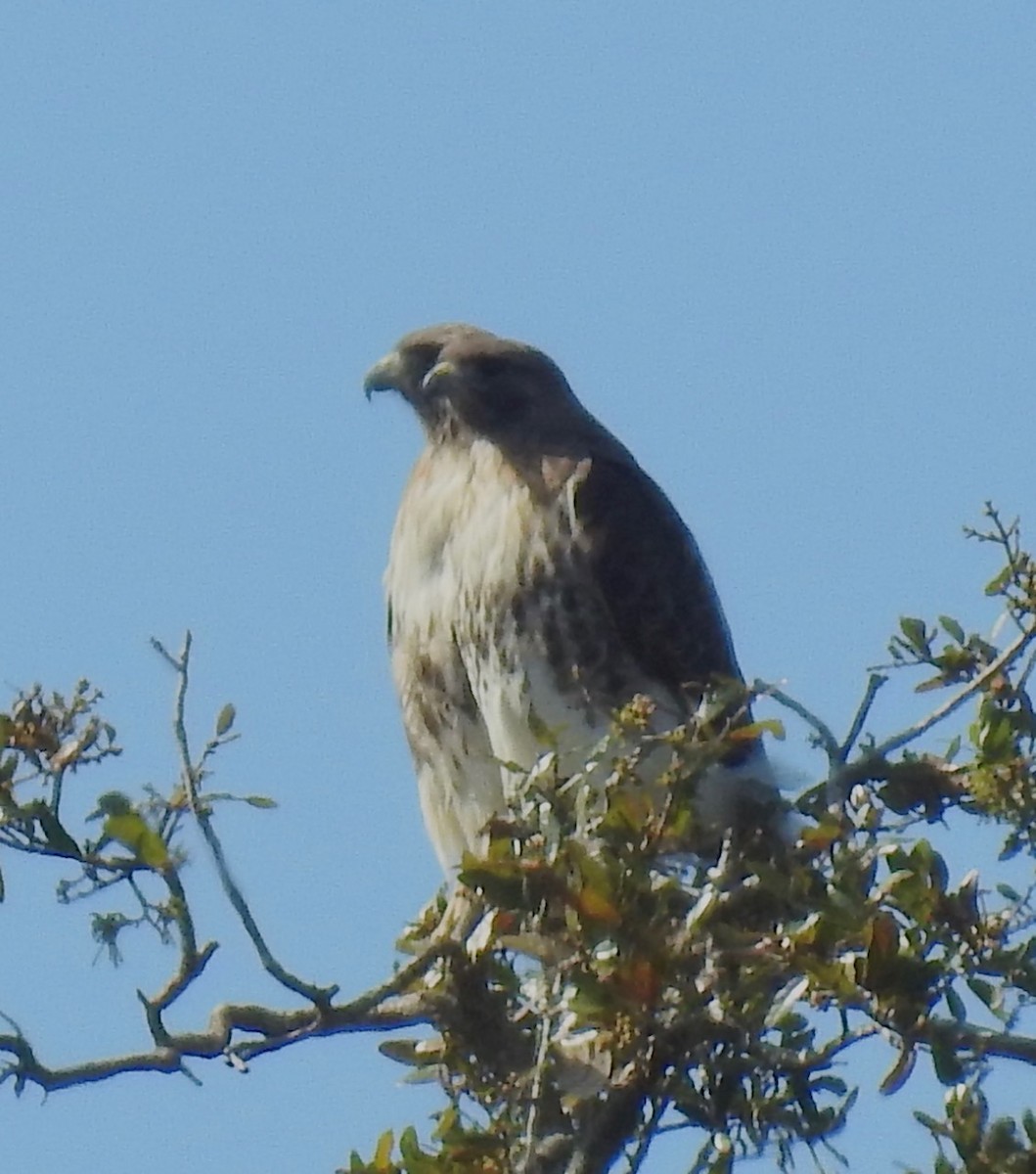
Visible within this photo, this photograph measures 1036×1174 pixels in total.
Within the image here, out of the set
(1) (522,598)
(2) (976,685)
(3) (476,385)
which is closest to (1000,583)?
(2) (976,685)

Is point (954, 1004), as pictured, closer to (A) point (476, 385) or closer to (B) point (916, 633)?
(B) point (916, 633)

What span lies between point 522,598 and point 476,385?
1039mm

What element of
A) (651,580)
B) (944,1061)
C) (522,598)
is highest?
(651,580)

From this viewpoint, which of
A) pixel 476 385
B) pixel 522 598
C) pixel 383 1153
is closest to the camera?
pixel 383 1153

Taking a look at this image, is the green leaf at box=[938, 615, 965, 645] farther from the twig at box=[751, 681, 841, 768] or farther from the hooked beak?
the hooked beak

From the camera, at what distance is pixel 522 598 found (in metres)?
6.57

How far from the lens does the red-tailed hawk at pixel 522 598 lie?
6.48 meters

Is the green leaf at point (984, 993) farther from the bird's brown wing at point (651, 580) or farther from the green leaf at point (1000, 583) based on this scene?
the bird's brown wing at point (651, 580)

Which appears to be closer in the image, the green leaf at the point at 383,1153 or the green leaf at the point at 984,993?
the green leaf at the point at 984,993

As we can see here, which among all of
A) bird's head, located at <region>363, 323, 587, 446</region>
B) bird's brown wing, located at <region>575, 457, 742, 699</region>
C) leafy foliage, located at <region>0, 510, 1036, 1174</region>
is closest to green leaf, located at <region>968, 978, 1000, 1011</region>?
leafy foliage, located at <region>0, 510, 1036, 1174</region>

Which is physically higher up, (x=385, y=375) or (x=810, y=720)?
(x=385, y=375)

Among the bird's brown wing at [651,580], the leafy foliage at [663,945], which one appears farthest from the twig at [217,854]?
the bird's brown wing at [651,580]

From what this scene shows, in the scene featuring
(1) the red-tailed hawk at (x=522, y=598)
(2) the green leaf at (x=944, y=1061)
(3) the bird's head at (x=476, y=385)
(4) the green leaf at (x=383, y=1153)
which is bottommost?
(2) the green leaf at (x=944, y=1061)

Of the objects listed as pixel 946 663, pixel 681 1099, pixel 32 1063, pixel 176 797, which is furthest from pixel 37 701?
pixel 946 663
